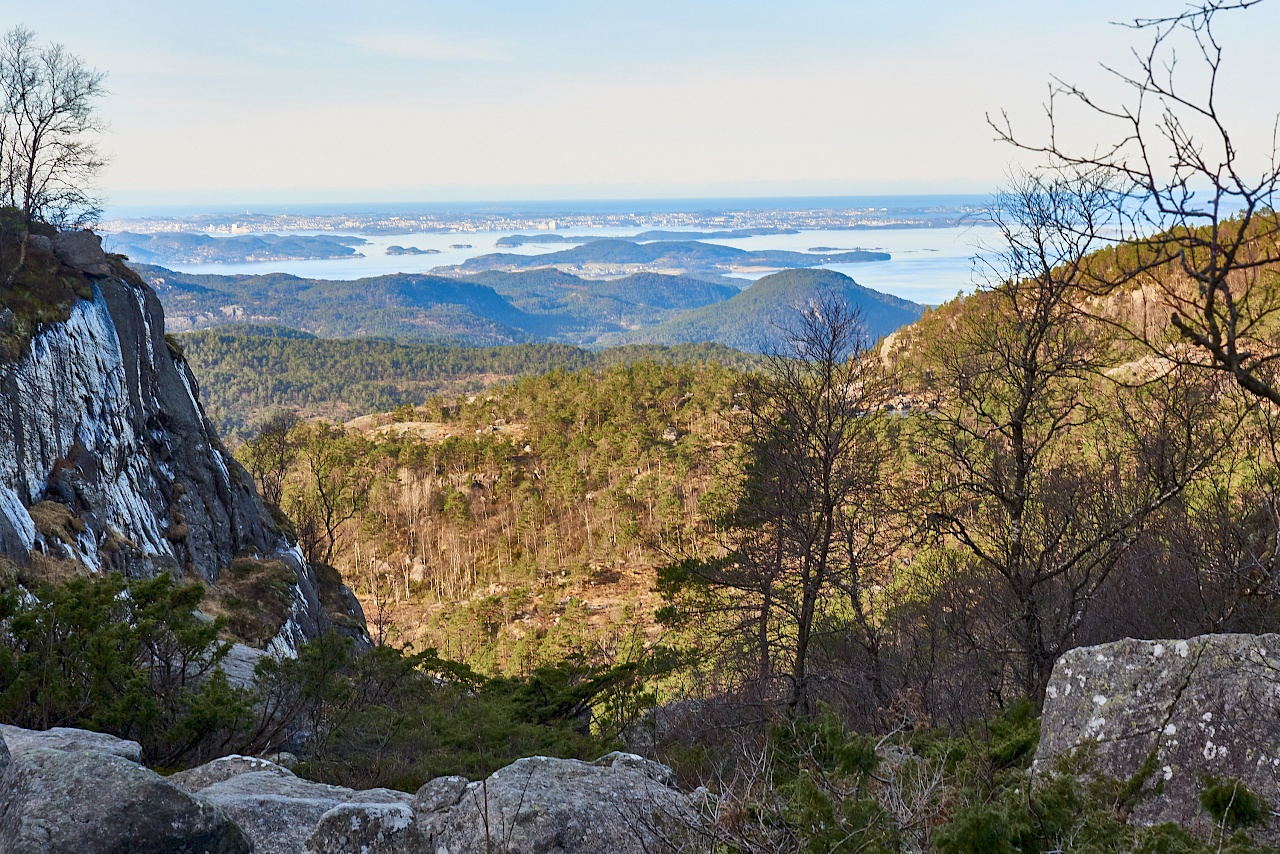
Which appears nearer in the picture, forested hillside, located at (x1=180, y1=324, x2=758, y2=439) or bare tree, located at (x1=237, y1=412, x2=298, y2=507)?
bare tree, located at (x1=237, y1=412, x2=298, y2=507)

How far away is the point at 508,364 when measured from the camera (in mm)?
174625

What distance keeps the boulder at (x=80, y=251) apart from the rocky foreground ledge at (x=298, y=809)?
18440mm

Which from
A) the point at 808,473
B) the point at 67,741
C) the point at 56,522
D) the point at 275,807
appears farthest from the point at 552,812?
the point at 56,522

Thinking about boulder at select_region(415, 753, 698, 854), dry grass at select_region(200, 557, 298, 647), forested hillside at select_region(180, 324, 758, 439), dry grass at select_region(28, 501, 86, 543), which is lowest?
forested hillside at select_region(180, 324, 758, 439)

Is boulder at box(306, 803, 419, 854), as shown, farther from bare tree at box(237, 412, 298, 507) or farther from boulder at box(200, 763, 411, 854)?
bare tree at box(237, 412, 298, 507)

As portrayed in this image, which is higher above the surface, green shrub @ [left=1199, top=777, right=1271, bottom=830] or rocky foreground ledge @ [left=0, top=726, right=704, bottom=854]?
green shrub @ [left=1199, top=777, right=1271, bottom=830]

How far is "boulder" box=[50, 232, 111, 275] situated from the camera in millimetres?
20500

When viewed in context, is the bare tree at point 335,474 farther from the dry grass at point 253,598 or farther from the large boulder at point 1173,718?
the large boulder at point 1173,718

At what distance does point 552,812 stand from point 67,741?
384 centimetres

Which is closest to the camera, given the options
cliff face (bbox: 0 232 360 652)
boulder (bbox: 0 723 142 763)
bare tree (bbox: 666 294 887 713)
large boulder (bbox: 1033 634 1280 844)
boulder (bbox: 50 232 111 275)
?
large boulder (bbox: 1033 634 1280 844)

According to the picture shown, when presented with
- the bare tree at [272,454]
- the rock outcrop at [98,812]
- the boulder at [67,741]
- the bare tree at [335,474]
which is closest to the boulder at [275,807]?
the rock outcrop at [98,812]

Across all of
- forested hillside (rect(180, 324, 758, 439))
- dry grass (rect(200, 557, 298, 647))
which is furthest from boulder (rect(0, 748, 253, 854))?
forested hillside (rect(180, 324, 758, 439))

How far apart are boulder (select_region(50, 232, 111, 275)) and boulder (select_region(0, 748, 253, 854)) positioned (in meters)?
20.7

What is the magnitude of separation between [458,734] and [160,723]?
4.57 metres
